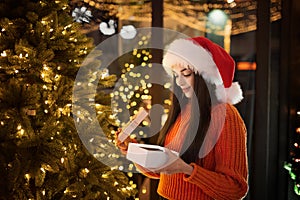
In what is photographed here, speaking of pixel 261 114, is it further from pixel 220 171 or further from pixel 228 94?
pixel 220 171

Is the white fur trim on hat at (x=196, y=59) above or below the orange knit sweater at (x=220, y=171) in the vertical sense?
above

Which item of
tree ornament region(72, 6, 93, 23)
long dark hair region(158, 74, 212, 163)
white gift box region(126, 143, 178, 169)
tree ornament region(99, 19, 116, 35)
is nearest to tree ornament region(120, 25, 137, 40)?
tree ornament region(99, 19, 116, 35)

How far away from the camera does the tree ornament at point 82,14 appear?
323 centimetres

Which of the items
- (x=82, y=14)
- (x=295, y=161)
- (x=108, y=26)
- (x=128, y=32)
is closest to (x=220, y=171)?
(x=295, y=161)

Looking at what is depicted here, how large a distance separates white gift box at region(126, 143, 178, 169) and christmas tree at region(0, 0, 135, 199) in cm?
17

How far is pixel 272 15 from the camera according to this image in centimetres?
322

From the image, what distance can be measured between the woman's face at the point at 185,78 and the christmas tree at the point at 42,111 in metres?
0.47

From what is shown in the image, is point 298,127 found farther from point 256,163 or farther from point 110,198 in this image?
point 110,198

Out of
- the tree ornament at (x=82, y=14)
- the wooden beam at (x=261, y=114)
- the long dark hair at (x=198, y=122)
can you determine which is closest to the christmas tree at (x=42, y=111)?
the long dark hair at (x=198, y=122)

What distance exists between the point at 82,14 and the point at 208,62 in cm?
133

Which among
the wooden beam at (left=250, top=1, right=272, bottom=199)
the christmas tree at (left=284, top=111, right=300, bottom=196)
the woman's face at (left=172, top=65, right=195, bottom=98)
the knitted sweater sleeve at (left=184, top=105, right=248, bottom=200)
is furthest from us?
the wooden beam at (left=250, top=1, right=272, bottom=199)

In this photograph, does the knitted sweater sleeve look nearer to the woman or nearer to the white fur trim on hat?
the woman

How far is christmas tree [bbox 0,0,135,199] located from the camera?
2.06 m

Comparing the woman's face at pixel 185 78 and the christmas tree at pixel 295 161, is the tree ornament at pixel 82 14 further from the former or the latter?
the christmas tree at pixel 295 161
